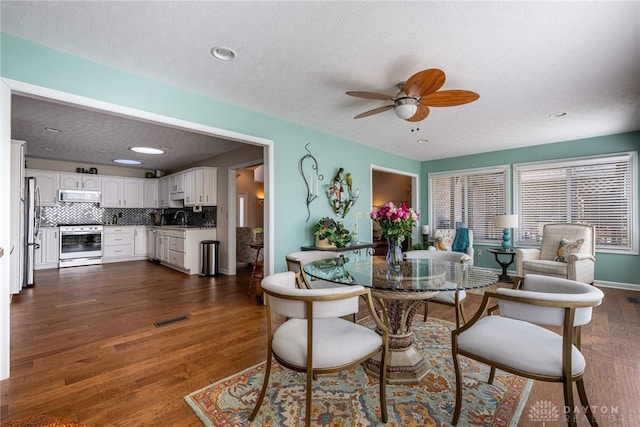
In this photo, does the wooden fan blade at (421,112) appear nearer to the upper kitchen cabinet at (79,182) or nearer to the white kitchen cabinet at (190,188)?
the white kitchen cabinet at (190,188)

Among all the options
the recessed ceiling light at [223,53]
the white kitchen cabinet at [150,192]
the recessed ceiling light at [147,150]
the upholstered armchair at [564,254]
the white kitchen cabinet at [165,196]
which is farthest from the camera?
the white kitchen cabinet at [150,192]

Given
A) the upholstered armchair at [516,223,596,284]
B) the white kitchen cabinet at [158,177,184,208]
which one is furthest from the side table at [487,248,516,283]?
the white kitchen cabinet at [158,177,184,208]

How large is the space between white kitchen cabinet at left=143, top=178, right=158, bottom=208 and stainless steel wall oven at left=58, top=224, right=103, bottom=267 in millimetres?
Answer: 1247

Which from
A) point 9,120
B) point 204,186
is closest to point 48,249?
point 204,186

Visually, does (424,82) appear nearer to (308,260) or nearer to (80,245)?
(308,260)

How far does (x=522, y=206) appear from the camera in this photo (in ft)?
18.3

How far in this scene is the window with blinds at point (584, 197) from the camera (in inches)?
181

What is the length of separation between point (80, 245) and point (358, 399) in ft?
24.1

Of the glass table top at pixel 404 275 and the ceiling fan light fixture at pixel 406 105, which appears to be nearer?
the glass table top at pixel 404 275

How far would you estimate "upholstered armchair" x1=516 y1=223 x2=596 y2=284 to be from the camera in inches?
161

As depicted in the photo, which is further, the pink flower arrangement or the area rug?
the pink flower arrangement

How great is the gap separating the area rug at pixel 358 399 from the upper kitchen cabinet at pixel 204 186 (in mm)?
4525

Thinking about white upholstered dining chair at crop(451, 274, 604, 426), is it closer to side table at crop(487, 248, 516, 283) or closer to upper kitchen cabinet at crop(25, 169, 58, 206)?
side table at crop(487, 248, 516, 283)

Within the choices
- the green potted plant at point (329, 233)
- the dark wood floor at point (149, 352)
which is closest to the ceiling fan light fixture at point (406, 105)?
the green potted plant at point (329, 233)
